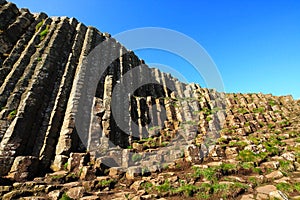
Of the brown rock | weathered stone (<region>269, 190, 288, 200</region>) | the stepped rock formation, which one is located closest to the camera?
weathered stone (<region>269, 190, 288, 200</region>)

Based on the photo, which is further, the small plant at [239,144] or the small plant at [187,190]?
the small plant at [239,144]

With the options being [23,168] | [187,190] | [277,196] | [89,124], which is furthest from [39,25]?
[277,196]

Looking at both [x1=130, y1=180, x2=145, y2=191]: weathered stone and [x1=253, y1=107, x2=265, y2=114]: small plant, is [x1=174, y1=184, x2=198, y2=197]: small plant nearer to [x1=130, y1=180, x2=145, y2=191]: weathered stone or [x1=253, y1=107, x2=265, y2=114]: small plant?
[x1=130, y1=180, x2=145, y2=191]: weathered stone

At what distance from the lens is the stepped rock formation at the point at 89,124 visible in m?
12.8

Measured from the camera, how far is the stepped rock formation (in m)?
12.8

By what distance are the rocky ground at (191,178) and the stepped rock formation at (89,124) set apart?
0.31 ft

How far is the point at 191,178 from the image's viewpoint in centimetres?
1234

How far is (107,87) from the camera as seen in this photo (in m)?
24.0

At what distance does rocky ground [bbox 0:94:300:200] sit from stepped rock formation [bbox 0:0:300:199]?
0.31ft

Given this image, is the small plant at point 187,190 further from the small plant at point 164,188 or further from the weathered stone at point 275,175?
the weathered stone at point 275,175

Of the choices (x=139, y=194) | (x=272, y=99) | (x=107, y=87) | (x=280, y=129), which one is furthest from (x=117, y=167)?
(x=272, y=99)

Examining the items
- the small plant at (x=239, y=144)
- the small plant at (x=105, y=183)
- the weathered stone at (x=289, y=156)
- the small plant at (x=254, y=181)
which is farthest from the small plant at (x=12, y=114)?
the weathered stone at (x=289, y=156)

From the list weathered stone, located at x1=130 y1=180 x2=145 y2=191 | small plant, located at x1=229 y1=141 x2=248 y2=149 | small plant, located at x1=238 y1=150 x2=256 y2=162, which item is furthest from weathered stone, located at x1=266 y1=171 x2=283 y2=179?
weathered stone, located at x1=130 y1=180 x2=145 y2=191

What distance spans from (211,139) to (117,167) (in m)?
12.3
